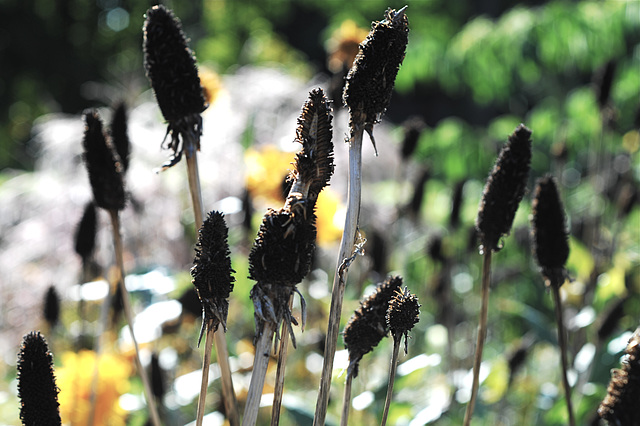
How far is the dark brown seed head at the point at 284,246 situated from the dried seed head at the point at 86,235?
1.42ft

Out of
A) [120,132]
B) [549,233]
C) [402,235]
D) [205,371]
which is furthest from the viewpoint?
[402,235]

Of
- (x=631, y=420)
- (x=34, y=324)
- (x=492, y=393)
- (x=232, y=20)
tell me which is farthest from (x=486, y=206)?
(x=232, y=20)

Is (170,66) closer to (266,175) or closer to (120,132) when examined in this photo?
(120,132)

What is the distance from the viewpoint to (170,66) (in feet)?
1.56

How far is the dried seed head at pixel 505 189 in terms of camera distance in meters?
0.49

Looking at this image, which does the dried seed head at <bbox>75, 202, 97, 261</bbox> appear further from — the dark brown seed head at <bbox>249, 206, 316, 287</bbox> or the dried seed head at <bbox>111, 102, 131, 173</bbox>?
the dark brown seed head at <bbox>249, 206, 316, 287</bbox>

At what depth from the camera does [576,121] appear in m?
2.72

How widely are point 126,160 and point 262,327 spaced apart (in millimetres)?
390

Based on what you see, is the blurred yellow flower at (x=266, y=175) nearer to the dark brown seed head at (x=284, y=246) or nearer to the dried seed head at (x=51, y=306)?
the dried seed head at (x=51, y=306)

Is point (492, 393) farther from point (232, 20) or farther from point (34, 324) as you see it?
point (232, 20)

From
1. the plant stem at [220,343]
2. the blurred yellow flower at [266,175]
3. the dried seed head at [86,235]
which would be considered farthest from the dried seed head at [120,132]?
the blurred yellow flower at [266,175]

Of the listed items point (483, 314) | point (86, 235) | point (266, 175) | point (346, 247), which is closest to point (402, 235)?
point (266, 175)

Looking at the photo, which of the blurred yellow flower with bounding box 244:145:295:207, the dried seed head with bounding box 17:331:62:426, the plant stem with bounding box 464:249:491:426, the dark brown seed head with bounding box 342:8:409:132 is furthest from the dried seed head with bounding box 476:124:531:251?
the blurred yellow flower with bounding box 244:145:295:207

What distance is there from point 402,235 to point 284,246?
1.39 m
